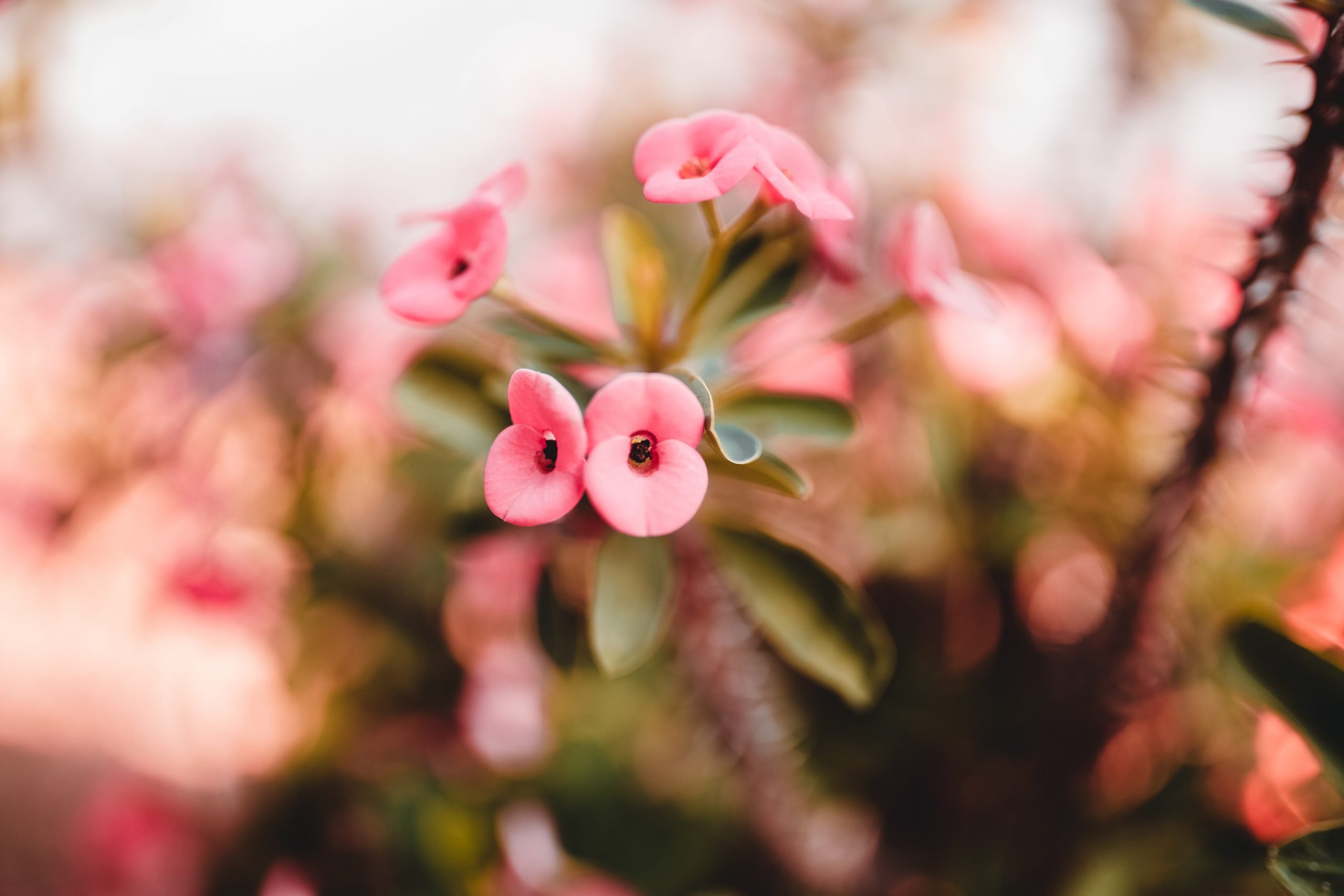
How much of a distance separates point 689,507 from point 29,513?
1.21 metres

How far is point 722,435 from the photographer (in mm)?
461

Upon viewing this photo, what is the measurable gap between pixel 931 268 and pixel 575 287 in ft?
1.59

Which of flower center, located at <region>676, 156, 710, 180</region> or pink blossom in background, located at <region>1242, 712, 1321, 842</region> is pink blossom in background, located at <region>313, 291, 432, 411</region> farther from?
pink blossom in background, located at <region>1242, 712, 1321, 842</region>

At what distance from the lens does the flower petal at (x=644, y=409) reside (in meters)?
0.39

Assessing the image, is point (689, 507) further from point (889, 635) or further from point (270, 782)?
point (270, 782)

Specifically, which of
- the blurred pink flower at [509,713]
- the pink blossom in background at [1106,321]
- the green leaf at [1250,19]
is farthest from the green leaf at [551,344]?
the pink blossom in background at [1106,321]

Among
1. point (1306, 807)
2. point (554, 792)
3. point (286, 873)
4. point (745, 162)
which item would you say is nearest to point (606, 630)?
point (745, 162)

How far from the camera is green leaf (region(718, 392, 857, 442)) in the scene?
0.54 metres

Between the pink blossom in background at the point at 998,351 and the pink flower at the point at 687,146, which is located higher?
the pink flower at the point at 687,146

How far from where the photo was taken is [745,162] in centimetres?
40

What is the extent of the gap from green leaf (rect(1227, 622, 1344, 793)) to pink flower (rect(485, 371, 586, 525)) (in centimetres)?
45

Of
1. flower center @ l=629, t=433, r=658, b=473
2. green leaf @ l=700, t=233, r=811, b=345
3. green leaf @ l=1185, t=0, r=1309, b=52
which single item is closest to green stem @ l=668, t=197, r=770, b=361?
green leaf @ l=700, t=233, r=811, b=345

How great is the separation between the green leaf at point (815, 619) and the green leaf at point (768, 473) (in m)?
0.09

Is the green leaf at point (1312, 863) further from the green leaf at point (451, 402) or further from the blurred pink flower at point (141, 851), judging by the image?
the blurred pink flower at point (141, 851)
